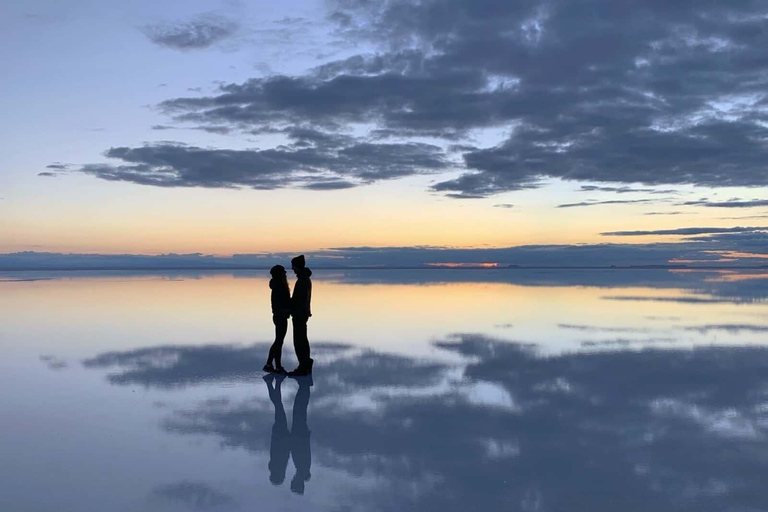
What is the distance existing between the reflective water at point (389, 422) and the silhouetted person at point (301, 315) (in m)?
0.32

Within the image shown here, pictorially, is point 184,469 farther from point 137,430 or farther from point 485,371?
point 485,371

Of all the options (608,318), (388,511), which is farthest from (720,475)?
(608,318)

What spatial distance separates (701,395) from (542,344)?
5.12m

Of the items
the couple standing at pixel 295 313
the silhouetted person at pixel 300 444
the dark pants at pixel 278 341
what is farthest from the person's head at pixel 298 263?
the silhouetted person at pixel 300 444

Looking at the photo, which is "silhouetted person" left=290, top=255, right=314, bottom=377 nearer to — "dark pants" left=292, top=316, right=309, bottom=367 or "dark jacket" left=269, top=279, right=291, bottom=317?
"dark pants" left=292, top=316, right=309, bottom=367

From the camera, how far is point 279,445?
6547mm

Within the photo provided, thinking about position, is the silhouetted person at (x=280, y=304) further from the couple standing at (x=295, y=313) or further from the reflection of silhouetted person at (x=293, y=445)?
the reflection of silhouetted person at (x=293, y=445)

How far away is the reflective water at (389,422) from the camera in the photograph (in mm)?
5250

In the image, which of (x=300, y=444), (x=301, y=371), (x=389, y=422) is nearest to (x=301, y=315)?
(x=301, y=371)

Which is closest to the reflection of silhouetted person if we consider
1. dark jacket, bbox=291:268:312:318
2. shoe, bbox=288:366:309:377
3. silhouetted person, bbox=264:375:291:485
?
silhouetted person, bbox=264:375:291:485

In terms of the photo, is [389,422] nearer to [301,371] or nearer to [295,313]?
[301,371]

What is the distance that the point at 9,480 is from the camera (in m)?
5.48

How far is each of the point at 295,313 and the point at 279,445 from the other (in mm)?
4452

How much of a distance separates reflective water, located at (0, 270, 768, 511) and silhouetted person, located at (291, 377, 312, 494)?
1.2 inches
